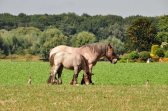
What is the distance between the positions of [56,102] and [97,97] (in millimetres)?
1921

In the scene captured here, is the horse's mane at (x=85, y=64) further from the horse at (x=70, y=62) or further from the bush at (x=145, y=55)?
the bush at (x=145, y=55)

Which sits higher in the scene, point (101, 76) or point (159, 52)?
point (159, 52)

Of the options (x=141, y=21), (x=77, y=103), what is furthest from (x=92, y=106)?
(x=141, y=21)

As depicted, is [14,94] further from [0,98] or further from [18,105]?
[18,105]

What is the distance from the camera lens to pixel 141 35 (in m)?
85.8

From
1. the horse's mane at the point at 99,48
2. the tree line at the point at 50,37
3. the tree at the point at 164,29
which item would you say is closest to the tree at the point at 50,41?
the tree line at the point at 50,37

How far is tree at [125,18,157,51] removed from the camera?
85.8m

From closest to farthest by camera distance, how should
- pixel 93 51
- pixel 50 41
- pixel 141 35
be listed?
pixel 93 51
pixel 141 35
pixel 50 41

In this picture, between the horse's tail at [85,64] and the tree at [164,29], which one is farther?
the tree at [164,29]

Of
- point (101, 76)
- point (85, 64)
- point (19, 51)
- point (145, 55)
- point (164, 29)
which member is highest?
point (164, 29)

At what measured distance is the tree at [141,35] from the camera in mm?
85812

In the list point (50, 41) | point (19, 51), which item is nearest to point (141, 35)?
point (50, 41)

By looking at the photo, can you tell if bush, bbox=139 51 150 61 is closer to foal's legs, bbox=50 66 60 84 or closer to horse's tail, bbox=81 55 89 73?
horse's tail, bbox=81 55 89 73

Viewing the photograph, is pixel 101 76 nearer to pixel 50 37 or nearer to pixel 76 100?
pixel 76 100
